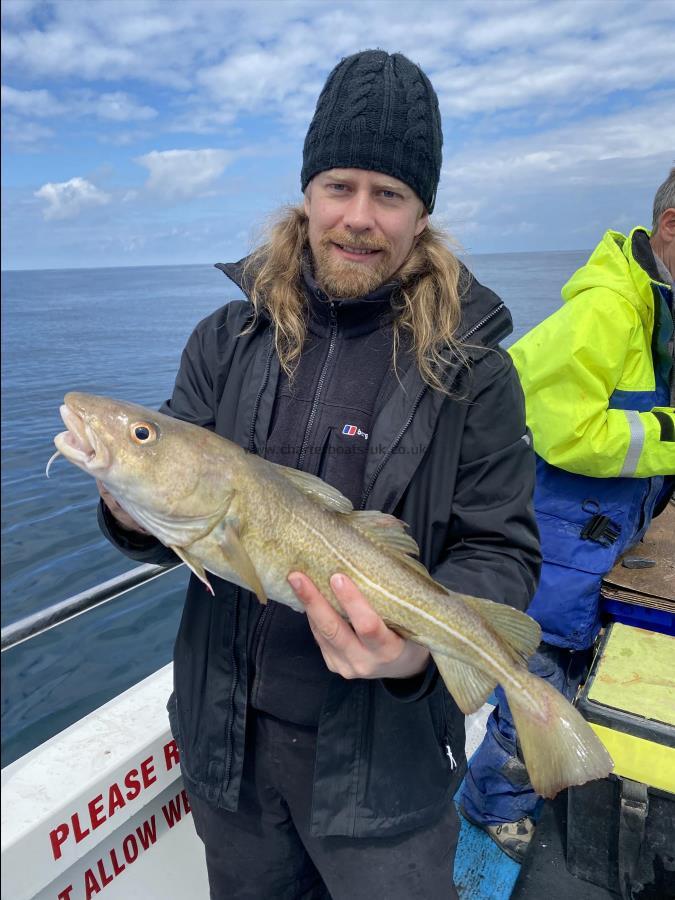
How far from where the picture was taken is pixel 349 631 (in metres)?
2.01

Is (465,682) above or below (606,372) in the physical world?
below

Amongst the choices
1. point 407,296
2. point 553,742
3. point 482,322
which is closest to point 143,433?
point 407,296

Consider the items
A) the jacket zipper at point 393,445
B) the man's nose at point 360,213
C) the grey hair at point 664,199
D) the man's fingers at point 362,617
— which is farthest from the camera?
the grey hair at point 664,199

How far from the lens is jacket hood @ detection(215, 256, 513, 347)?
245 centimetres

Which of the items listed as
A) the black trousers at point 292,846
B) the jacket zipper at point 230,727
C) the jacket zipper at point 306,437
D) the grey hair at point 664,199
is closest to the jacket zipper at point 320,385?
the jacket zipper at point 306,437

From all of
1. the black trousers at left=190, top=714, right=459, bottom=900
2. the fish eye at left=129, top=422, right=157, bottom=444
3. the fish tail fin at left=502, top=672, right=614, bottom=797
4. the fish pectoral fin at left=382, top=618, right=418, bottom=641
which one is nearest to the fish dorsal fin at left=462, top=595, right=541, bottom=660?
the fish tail fin at left=502, top=672, right=614, bottom=797

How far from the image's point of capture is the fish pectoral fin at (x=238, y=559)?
6.61ft

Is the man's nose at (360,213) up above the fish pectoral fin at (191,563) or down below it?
above

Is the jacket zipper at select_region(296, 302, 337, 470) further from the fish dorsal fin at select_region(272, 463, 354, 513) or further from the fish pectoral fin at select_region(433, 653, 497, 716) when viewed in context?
the fish pectoral fin at select_region(433, 653, 497, 716)

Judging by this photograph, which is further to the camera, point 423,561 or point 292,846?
point 292,846

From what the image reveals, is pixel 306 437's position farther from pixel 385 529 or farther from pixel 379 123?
pixel 379 123

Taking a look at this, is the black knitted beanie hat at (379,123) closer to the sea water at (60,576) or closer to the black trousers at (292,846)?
the sea water at (60,576)

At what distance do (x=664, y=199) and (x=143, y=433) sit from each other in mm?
3452

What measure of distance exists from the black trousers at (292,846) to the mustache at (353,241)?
1.93 m
